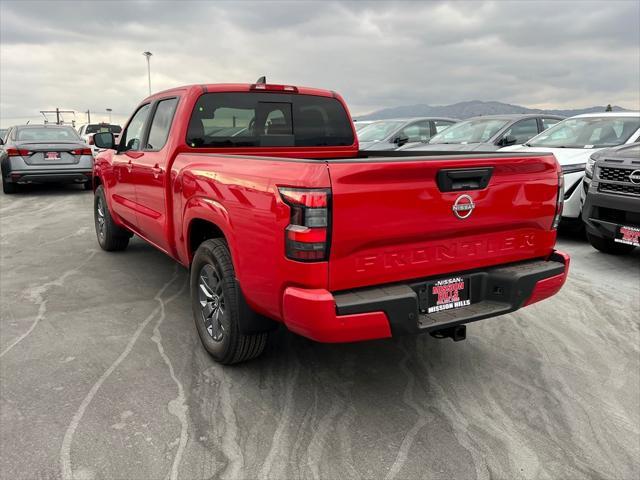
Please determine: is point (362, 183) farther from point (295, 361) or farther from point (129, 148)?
point (129, 148)

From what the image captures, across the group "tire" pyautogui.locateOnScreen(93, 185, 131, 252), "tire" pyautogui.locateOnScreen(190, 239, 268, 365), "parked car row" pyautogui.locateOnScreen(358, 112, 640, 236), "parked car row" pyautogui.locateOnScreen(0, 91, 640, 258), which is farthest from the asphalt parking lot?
"parked car row" pyautogui.locateOnScreen(358, 112, 640, 236)

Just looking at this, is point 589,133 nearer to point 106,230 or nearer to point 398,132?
point 398,132

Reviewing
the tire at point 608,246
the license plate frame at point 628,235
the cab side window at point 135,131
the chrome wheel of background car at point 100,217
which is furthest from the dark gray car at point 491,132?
the chrome wheel of background car at point 100,217

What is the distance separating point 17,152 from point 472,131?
31.4 feet

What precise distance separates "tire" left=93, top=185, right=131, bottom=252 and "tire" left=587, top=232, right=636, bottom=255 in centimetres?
554

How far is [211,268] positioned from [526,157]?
2.05 metres

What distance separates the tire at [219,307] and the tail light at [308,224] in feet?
2.28

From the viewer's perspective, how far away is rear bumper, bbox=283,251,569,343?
2.58 metres

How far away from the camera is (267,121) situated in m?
4.52

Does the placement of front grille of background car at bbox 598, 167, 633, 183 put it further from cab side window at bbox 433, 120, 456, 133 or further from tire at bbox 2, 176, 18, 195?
tire at bbox 2, 176, 18, 195

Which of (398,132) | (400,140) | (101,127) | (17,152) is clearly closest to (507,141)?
(400,140)

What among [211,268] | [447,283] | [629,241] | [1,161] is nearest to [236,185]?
[211,268]

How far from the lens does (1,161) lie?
12.1m

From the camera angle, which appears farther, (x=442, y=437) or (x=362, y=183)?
(x=442, y=437)
